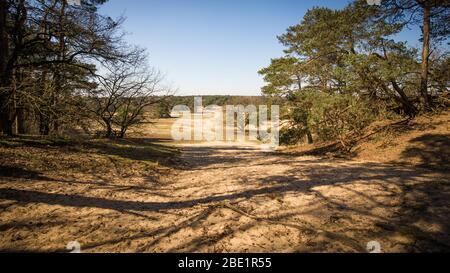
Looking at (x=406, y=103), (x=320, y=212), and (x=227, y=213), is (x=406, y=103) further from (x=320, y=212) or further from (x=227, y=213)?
(x=227, y=213)

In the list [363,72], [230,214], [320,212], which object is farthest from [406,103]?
[230,214]

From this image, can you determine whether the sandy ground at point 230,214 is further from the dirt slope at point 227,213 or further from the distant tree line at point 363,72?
the distant tree line at point 363,72

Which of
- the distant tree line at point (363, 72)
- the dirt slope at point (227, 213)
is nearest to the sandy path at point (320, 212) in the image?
the dirt slope at point (227, 213)

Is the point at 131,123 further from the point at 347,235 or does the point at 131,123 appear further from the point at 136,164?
the point at 347,235

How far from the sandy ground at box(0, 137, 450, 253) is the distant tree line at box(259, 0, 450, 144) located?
5627 mm

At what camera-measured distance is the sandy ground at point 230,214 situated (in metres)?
3.76

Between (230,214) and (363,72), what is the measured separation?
9906mm

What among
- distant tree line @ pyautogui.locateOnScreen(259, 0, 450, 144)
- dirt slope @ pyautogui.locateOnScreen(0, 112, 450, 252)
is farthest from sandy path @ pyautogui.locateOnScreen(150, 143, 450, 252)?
distant tree line @ pyautogui.locateOnScreen(259, 0, 450, 144)

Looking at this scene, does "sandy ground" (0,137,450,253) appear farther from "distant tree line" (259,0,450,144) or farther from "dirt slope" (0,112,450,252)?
"distant tree line" (259,0,450,144)

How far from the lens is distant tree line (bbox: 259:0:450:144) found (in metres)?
11.3

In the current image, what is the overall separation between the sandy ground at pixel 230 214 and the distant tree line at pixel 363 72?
5627mm

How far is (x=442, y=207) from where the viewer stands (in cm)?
477
